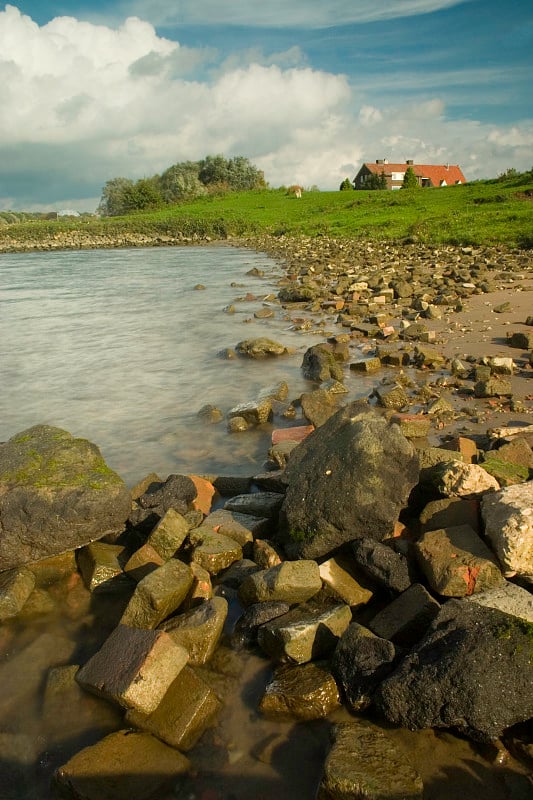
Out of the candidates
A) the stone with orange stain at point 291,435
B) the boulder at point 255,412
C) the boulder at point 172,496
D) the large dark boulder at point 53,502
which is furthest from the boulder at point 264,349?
the large dark boulder at point 53,502

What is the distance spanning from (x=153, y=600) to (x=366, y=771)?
1.77 meters

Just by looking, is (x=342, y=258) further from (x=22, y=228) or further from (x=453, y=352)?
(x=22, y=228)

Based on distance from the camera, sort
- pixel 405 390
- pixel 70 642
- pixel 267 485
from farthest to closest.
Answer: pixel 405 390 → pixel 267 485 → pixel 70 642

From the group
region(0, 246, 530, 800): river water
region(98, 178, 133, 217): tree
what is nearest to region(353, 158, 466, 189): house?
region(98, 178, 133, 217): tree

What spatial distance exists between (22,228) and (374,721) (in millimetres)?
77659

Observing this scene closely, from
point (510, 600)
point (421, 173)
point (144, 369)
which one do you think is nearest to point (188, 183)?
point (421, 173)

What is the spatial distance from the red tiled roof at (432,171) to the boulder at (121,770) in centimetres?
9470

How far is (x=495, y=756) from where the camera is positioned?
3096 mm

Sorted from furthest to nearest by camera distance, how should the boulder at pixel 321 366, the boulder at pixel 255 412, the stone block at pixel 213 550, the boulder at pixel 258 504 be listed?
the boulder at pixel 321 366 → the boulder at pixel 255 412 → the boulder at pixel 258 504 → the stone block at pixel 213 550

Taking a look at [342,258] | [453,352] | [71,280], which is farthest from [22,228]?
[453,352]

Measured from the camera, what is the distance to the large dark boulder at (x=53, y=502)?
4832mm

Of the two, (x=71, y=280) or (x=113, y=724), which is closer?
(x=113, y=724)

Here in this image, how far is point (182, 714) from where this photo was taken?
3.41 metres

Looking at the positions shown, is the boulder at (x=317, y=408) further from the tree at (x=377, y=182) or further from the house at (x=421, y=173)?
the house at (x=421, y=173)
